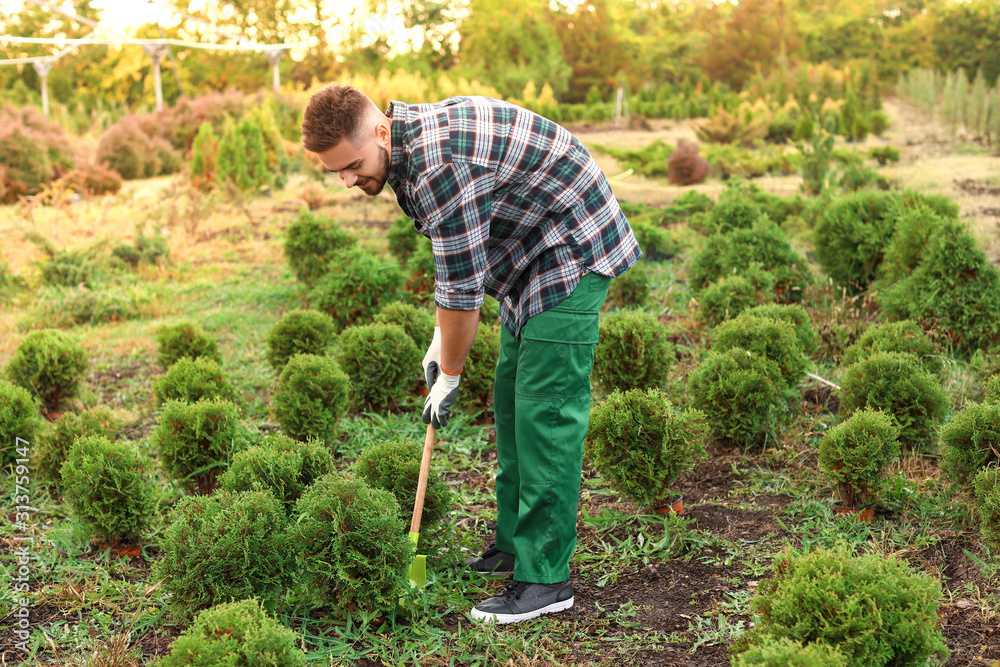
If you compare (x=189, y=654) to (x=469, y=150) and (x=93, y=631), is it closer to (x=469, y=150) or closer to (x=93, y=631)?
(x=93, y=631)

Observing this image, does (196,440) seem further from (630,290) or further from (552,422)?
(630,290)

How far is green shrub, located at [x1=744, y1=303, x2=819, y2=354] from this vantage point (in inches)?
166

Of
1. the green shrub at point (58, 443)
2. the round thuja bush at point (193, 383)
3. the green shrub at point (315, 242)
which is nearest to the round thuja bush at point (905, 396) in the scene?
the round thuja bush at point (193, 383)

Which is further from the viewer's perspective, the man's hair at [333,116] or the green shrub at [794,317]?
the green shrub at [794,317]

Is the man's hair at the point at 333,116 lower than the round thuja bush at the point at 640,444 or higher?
higher

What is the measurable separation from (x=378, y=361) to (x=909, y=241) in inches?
128

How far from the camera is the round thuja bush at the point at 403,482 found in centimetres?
286

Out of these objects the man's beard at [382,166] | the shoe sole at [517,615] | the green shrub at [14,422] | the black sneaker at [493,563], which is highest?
the man's beard at [382,166]

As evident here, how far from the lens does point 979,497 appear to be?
2637mm

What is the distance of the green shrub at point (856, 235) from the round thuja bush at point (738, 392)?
2014mm

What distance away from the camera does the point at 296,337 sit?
15.0 feet

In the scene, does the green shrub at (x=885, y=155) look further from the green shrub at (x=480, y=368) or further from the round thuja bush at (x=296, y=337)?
the round thuja bush at (x=296, y=337)

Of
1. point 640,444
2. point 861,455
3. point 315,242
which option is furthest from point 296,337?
point 861,455

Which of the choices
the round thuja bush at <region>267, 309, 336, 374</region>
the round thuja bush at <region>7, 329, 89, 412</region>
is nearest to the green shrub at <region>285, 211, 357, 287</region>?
the round thuja bush at <region>267, 309, 336, 374</region>
